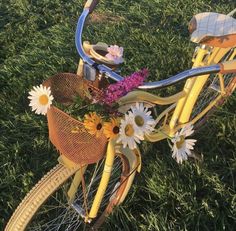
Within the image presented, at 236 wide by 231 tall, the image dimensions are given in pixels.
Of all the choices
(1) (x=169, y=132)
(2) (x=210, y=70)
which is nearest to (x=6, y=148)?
(1) (x=169, y=132)

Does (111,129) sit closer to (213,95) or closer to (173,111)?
(173,111)

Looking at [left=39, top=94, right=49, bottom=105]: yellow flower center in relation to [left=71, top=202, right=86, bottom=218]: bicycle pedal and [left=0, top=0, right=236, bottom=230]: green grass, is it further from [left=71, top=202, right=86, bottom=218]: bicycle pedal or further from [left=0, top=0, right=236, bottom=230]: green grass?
[left=0, top=0, right=236, bottom=230]: green grass

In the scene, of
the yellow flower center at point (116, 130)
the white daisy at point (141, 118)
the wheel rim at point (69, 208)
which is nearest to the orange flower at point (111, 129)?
the yellow flower center at point (116, 130)

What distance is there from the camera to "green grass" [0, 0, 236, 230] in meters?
2.89

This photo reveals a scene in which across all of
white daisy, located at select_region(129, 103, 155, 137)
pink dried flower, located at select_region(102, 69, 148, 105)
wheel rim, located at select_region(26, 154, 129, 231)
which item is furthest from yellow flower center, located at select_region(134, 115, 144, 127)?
wheel rim, located at select_region(26, 154, 129, 231)

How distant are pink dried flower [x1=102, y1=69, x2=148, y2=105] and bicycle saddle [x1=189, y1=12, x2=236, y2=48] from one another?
0.67m

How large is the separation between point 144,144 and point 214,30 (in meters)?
1.13

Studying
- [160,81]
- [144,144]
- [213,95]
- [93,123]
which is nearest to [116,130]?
[93,123]

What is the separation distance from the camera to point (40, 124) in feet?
12.0

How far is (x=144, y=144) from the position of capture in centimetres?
334

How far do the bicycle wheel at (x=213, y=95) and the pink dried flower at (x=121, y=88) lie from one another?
50.4 inches

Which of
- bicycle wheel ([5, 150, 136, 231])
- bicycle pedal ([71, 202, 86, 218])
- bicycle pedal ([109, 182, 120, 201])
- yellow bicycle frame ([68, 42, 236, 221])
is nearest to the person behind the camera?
yellow bicycle frame ([68, 42, 236, 221])

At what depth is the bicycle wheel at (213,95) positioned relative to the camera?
10.6ft

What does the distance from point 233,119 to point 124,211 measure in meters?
1.29
